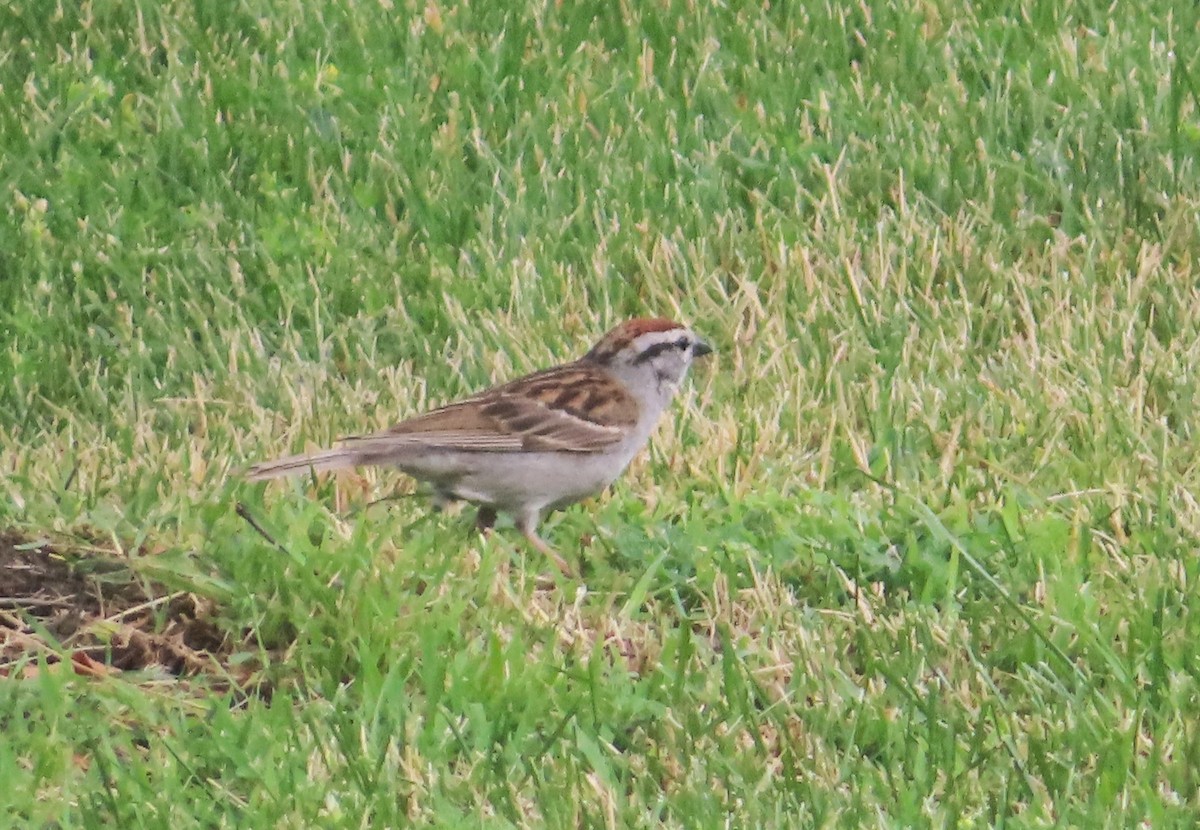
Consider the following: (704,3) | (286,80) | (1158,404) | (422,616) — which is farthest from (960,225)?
(422,616)

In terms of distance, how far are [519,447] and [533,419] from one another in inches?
7.2

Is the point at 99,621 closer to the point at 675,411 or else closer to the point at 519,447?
the point at 519,447

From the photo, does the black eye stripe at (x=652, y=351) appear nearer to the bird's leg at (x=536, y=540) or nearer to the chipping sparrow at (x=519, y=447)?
the chipping sparrow at (x=519, y=447)

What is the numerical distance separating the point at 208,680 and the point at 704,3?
537 cm

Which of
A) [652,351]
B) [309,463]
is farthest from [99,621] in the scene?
[652,351]

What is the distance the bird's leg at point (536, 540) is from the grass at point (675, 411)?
0.28 feet

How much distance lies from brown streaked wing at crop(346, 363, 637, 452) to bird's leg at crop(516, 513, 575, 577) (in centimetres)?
21

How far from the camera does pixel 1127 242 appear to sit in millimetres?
7957

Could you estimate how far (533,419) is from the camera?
21.1 ft

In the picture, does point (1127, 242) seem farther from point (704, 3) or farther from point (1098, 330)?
point (704, 3)

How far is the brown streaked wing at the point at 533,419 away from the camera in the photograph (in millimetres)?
6199

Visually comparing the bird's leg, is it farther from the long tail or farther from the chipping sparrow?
the long tail

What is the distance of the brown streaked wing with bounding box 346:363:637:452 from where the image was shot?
6199 millimetres

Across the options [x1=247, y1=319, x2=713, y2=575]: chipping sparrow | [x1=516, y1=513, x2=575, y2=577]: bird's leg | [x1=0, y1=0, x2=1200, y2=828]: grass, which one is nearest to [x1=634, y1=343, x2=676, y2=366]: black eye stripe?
[x1=247, y1=319, x2=713, y2=575]: chipping sparrow
